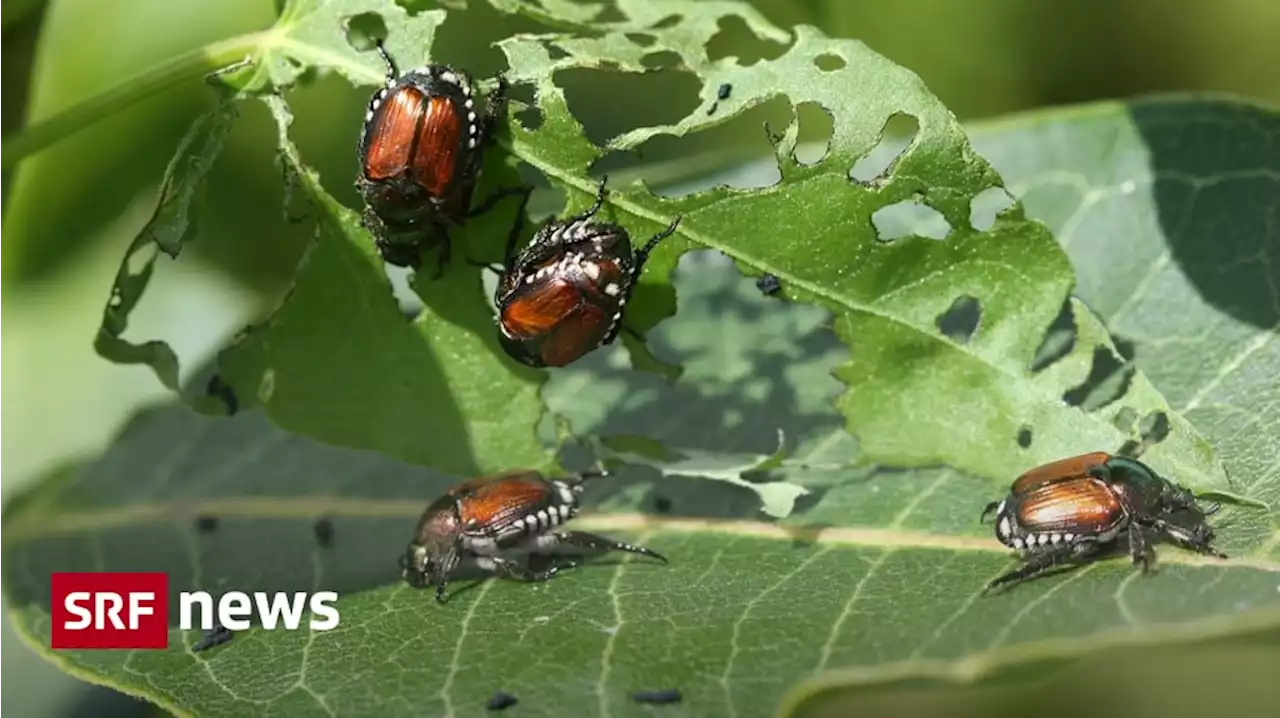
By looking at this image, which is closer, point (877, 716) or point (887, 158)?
point (887, 158)

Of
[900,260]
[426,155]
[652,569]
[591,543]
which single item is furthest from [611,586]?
[426,155]

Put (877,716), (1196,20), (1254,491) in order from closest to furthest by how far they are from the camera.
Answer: (1254,491)
(877,716)
(1196,20)

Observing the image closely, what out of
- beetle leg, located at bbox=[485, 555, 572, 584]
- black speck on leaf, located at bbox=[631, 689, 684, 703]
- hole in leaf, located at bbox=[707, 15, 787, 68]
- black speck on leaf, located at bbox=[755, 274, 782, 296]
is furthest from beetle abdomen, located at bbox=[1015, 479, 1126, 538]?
hole in leaf, located at bbox=[707, 15, 787, 68]

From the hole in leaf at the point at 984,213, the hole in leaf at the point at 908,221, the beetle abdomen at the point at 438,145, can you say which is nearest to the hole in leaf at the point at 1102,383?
the hole in leaf at the point at 984,213

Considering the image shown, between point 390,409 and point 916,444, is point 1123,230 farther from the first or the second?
→ point 390,409

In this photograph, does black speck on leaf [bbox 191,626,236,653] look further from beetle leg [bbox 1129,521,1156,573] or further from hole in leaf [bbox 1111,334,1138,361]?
hole in leaf [bbox 1111,334,1138,361]

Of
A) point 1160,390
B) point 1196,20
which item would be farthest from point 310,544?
point 1196,20

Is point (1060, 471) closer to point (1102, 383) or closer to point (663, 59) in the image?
point (1102, 383)
